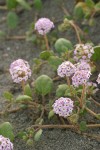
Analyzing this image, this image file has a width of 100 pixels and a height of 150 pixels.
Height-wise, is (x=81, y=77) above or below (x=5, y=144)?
above

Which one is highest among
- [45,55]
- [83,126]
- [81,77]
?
[45,55]

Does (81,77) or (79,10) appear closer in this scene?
(81,77)

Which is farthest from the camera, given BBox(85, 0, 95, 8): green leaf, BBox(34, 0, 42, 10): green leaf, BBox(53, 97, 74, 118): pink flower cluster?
BBox(34, 0, 42, 10): green leaf

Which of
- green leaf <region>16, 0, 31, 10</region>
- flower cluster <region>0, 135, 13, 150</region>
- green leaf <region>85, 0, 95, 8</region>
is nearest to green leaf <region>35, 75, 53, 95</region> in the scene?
flower cluster <region>0, 135, 13, 150</region>

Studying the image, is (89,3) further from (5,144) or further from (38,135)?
(5,144)

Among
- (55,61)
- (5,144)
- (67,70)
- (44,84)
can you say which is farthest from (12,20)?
(5,144)

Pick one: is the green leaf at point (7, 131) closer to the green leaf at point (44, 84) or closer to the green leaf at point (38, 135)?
the green leaf at point (38, 135)

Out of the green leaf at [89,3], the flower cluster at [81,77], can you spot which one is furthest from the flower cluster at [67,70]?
the green leaf at [89,3]

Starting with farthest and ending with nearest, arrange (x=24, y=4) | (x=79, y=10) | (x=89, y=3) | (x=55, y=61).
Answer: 1. (x=24, y=4)
2. (x=79, y=10)
3. (x=89, y=3)
4. (x=55, y=61)

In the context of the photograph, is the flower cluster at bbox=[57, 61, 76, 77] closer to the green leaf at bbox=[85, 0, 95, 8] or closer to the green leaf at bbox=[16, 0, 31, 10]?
the green leaf at bbox=[85, 0, 95, 8]

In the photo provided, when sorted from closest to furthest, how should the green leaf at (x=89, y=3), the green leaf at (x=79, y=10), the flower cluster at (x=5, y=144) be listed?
1. the flower cluster at (x=5, y=144)
2. the green leaf at (x=89, y=3)
3. the green leaf at (x=79, y=10)

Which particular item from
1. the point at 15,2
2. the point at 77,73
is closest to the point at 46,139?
the point at 77,73

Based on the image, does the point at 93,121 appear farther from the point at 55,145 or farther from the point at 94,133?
the point at 55,145
